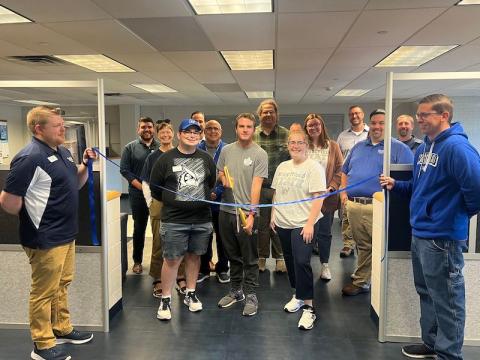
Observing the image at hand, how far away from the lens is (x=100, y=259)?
2582 millimetres

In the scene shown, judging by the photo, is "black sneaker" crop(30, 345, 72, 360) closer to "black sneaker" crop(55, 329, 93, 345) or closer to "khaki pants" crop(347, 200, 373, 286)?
"black sneaker" crop(55, 329, 93, 345)

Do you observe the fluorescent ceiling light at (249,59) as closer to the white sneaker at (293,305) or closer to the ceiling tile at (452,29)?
the ceiling tile at (452,29)

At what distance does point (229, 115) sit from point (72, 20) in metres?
7.06

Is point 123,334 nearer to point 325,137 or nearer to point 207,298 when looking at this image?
point 207,298

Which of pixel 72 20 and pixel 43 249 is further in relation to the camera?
pixel 72 20

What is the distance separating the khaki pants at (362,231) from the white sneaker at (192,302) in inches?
51.5

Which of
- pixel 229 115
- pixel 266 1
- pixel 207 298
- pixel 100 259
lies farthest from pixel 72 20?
pixel 229 115

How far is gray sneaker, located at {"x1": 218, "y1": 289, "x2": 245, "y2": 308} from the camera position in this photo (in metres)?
2.96

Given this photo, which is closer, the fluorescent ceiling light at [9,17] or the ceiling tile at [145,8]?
the ceiling tile at [145,8]

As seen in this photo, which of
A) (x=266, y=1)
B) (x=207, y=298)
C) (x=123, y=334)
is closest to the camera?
(x=123, y=334)

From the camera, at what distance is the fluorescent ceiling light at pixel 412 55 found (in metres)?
4.30

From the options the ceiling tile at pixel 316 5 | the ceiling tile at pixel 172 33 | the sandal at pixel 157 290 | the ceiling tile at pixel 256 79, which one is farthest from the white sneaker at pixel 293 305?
the ceiling tile at pixel 256 79

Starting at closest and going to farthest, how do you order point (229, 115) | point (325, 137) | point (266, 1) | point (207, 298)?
point (266, 1) → point (207, 298) → point (325, 137) → point (229, 115)

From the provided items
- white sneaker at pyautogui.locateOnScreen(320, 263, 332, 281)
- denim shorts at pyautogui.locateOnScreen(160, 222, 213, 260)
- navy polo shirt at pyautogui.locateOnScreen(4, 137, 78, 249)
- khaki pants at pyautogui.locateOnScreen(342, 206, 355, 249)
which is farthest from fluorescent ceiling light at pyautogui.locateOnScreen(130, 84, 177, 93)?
navy polo shirt at pyautogui.locateOnScreen(4, 137, 78, 249)
